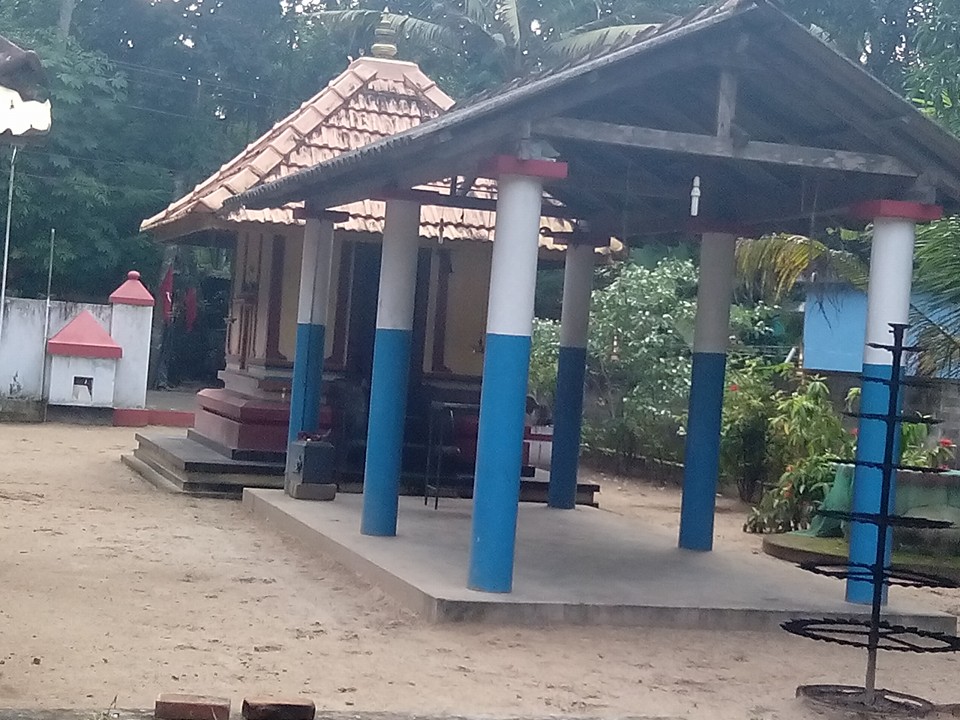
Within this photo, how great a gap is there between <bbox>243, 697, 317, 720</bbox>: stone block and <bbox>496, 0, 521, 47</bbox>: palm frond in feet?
72.3

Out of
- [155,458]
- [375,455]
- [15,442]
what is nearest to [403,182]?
[375,455]

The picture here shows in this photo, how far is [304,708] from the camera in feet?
17.6

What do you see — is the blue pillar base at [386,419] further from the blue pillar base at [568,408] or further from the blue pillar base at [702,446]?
the blue pillar base at [568,408]

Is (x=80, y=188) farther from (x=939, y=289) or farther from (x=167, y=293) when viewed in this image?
(x=939, y=289)

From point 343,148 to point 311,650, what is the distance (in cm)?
823

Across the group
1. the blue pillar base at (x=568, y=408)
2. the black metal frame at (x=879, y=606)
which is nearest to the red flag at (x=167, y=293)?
the blue pillar base at (x=568, y=408)

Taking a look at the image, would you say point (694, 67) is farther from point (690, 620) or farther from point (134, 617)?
point (134, 617)

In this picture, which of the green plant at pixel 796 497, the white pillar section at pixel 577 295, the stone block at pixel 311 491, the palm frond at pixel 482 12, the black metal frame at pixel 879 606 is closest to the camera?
the black metal frame at pixel 879 606

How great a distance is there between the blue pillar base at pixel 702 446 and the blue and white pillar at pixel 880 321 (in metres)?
1.97

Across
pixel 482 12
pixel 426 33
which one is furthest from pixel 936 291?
pixel 426 33

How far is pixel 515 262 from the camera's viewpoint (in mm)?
8023

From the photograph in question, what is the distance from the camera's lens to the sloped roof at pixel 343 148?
13508 millimetres

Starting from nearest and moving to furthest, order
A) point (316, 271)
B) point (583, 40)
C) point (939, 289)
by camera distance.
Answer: point (939, 289)
point (316, 271)
point (583, 40)

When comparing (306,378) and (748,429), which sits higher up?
(306,378)
